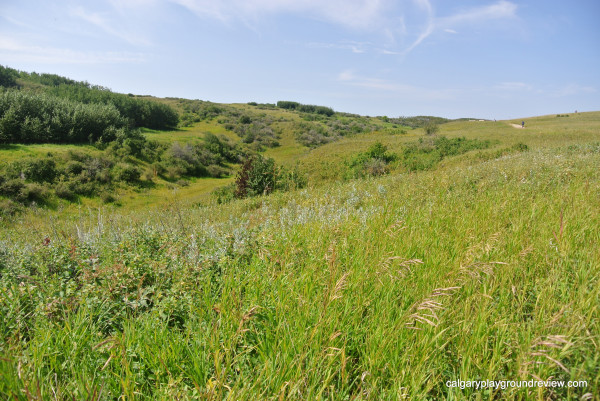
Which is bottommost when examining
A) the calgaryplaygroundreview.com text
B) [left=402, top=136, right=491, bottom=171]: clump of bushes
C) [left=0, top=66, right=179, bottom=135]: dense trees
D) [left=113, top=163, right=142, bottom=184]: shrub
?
[left=113, top=163, right=142, bottom=184]: shrub

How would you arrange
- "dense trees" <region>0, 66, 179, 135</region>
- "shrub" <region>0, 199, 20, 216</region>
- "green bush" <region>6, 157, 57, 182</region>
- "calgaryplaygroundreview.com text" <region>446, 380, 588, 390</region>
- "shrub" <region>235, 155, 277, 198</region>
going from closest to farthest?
"calgaryplaygroundreview.com text" <region>446, 380, 588, 390</region>
"shrub" <region>0, 199, 20, 216</region>
"shrub" <region>235, 155, 277, 198</region>
"green bush" <region>6, 157, 57, 182</region>
"dense trees" <region>0, 66, 179, 135</region>

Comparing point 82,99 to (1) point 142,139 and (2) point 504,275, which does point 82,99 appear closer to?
(1) point 142,139

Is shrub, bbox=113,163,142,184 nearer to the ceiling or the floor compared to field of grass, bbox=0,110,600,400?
nearer to the floor

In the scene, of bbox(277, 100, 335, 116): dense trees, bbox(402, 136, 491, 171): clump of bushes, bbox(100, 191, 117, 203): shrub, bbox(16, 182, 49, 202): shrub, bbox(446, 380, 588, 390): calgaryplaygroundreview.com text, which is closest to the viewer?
bbox(446, 380, 588, 390): calgaryplaygroundreview.com text

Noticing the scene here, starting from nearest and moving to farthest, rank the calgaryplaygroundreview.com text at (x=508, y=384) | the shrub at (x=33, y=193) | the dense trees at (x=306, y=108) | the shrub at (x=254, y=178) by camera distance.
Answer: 1. the calgaryplaygroundreview.com text at (x=508, y=384)
2. the shrub at (x=254, y=178)
3. the shrub at (x=33, y=193)
4. the dense trees at (x=306, y=108)

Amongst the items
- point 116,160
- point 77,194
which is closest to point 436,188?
point 77,194

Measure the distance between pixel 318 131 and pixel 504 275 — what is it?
66.2m

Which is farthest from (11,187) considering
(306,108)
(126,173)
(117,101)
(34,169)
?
(306,108)

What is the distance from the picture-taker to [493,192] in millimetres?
5195

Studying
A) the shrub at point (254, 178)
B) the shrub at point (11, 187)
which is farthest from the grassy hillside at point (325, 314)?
the shrub at point (11, 187)

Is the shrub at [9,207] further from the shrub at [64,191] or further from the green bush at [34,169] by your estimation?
the green bush at [34,169]

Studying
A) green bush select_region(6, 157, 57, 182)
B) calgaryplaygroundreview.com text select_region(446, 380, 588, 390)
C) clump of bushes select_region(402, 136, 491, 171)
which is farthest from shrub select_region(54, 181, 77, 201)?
clump of bushes select_region(402, 136, 491, 171)

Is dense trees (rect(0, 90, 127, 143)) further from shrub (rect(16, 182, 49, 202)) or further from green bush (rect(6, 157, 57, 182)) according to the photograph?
shrub (rect(16, 182, 49, 202))

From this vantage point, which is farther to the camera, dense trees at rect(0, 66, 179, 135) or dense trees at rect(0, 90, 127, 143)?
dense trees at rect(0, 66, 179, 135)
